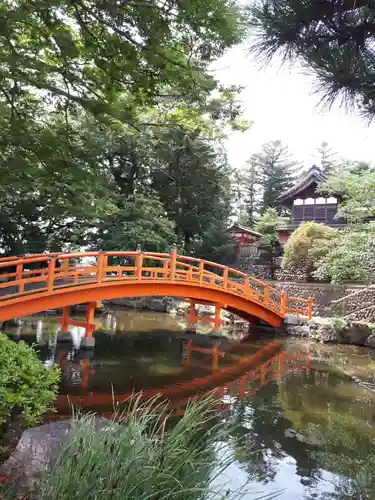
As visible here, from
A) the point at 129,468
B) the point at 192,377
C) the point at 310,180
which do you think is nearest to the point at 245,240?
the point at 310,180

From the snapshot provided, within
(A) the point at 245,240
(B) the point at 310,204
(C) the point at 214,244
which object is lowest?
(C) the point at 214,244

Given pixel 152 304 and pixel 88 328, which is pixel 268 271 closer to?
pixel 152 304

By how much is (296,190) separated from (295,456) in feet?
67.8

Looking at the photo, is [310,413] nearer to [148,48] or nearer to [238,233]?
[148,48]

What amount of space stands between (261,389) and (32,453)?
5323mm

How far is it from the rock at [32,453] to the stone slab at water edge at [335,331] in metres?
11.3

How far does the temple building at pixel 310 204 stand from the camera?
23.0 metres

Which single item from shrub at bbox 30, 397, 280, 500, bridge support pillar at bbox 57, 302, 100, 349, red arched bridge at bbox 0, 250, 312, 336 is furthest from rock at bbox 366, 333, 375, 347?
shrub at bbox 30, 397, 280, 500

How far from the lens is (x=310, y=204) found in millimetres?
23953

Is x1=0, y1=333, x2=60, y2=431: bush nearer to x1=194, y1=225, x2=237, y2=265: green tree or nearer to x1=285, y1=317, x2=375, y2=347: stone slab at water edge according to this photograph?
x1=285, y1=317, x2=375, y2=347: stone slab at water edge

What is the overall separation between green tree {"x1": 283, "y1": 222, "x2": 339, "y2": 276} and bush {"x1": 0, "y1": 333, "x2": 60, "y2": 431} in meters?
15.9

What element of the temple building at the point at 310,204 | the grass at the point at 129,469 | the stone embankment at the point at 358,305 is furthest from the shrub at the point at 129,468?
the temple building at the point at 310,204

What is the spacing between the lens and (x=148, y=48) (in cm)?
323

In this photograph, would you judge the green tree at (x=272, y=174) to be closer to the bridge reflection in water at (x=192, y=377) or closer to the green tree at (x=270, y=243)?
the green tree at (x=270, y=243)
